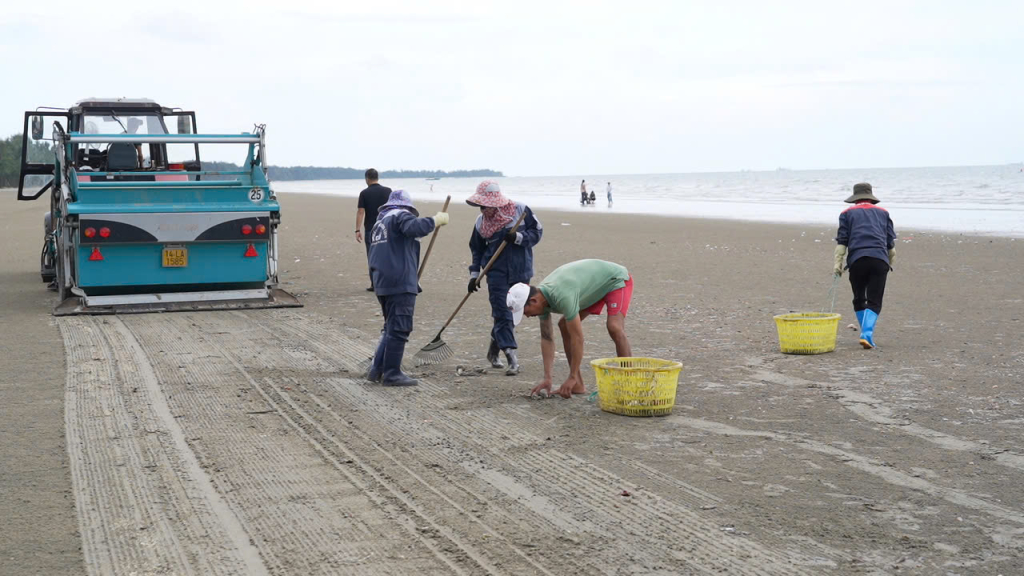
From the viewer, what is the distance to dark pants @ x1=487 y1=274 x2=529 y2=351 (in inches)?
332

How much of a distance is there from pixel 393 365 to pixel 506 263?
132cm

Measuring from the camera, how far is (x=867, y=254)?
955cm

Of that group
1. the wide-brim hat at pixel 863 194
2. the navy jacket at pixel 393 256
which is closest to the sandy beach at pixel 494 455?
the navy jacket at pixel 393 256

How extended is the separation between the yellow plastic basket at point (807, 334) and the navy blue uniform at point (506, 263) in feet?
7.76

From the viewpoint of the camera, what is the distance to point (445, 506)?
489 cm

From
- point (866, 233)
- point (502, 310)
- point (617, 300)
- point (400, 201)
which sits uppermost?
point (400, 201)

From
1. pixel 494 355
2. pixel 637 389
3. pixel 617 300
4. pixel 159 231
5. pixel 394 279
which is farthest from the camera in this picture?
pixel 159 231

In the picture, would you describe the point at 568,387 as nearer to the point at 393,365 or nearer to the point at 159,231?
the point at 393,365

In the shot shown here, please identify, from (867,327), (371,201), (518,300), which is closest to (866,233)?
(867,327)

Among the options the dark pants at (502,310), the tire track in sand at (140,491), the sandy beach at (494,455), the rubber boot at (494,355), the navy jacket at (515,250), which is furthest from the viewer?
the rubber boot at (494,355)

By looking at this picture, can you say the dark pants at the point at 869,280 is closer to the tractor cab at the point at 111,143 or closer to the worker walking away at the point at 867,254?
the worker walking away at the point at 867,254

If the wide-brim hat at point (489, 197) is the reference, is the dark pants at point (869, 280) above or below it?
below

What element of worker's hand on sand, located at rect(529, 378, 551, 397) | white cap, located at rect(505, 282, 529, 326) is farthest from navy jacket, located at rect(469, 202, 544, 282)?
white cap, located at rect(505, 282, 529, 326)

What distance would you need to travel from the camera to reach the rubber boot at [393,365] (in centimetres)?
780
